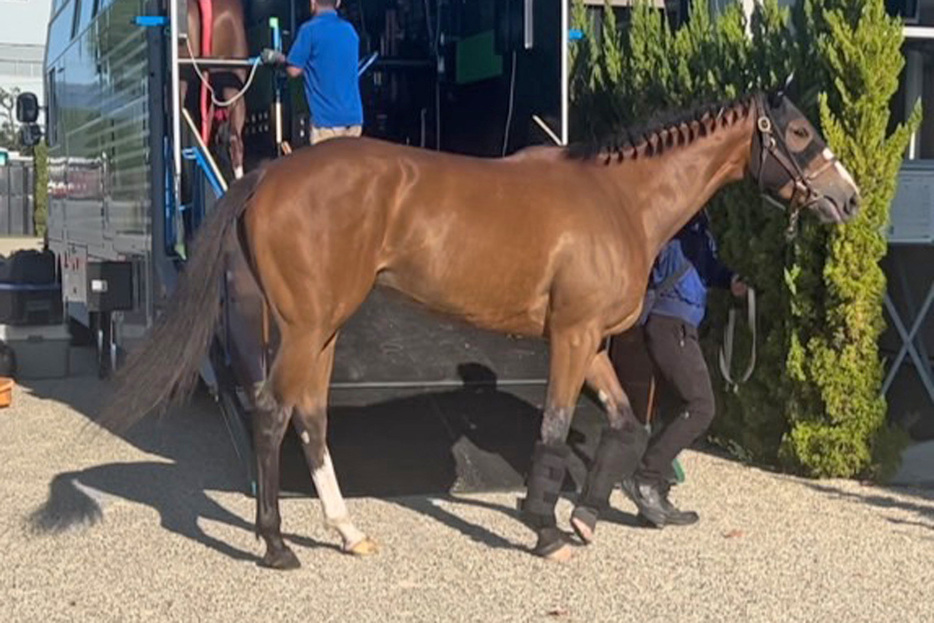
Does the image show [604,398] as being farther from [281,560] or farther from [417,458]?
[281,560]

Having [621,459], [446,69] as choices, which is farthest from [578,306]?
[446,69]

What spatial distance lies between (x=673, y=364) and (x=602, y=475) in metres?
0.69

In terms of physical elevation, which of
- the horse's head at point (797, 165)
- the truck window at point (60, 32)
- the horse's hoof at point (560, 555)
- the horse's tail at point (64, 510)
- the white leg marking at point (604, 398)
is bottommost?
the horse's tail at point (64, 510)

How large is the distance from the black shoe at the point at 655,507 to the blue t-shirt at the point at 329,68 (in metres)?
2.72

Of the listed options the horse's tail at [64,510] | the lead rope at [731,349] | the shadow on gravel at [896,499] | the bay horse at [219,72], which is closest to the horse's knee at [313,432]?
the horse's tail at [64,510]

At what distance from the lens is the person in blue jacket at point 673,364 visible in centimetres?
717

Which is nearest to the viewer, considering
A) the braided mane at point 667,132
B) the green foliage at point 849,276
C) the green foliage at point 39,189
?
the braided mane at point 667,132

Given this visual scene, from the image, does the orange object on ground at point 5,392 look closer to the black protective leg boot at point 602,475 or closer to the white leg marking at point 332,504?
the white leg marking at point 332,504

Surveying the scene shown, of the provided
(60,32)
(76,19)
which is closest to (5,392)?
(76,19)

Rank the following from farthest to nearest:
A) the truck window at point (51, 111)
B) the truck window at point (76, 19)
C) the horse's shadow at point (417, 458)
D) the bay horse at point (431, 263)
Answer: the truck window at point (51, 111) → the truck window at point (76, 19) → the horse's shadow at point (417, 458) → the bay horse at point (431, 263)

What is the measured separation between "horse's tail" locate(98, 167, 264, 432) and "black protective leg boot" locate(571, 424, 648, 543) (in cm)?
189

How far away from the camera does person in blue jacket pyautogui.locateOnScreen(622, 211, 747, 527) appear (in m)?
7.17

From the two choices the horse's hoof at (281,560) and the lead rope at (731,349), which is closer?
the horse's hoof at (281,560)

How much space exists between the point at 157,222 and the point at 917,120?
4596 mm
